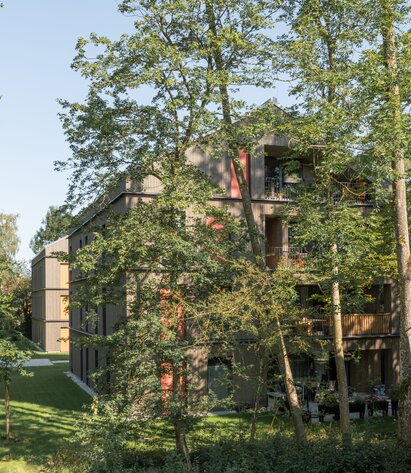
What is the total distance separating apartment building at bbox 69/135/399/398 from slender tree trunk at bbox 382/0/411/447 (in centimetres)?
545

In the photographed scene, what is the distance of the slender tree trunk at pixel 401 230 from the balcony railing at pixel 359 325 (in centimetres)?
776

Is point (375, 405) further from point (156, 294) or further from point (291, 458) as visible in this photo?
point (156, 294)

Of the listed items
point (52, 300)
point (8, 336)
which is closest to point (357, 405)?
point (8, 336)

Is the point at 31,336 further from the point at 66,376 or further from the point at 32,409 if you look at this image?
the point at 32,409

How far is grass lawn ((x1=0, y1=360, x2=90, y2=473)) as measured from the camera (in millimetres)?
17453

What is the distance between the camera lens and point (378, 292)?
27891 mm

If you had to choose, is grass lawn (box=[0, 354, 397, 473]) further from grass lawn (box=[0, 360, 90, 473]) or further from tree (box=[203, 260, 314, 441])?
tree (box=[203, 260, 314, 441])

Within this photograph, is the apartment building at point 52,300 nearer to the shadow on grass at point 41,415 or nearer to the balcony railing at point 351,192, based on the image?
the shadow on grass at point 41,415

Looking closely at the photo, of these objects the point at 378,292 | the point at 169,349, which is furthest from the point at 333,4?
the point at 378,292

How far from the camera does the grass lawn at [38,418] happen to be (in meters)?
17.5

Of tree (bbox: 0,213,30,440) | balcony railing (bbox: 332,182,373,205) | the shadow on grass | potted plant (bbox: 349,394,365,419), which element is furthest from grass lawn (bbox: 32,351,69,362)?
balcony railing (bbox: 332,182,373,205)

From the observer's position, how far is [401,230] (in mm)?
17594

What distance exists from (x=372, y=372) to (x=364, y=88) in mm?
14662

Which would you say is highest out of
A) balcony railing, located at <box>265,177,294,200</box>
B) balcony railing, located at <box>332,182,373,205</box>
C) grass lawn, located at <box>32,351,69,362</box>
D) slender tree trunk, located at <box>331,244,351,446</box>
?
balcony railing, located at <box>265,177,294,200</box>
